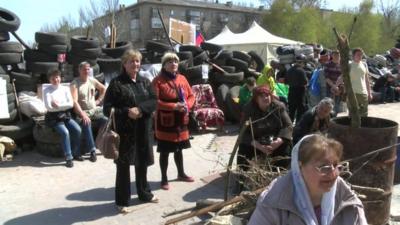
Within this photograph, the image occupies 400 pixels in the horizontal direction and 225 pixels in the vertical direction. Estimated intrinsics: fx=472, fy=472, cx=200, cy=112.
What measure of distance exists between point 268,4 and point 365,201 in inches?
2685

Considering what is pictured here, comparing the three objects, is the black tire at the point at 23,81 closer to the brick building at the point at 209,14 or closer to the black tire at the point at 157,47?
the black tire at the point at 157,47

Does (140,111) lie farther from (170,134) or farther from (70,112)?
(70,112)

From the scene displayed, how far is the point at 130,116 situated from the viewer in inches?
200

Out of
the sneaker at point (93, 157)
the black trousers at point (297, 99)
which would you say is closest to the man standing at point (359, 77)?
the black trousers at point (297, 99)

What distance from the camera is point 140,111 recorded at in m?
5.13

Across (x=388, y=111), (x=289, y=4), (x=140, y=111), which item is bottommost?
(x=388, y=111)

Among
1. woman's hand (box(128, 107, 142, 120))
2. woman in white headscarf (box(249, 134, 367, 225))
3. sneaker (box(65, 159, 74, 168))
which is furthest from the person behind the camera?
sneaker (box(65, 159, 74, 168))

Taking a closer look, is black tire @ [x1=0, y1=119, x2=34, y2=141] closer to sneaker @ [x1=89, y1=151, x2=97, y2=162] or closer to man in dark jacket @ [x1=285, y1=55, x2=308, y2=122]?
sneaker @ [x1=89, y1=151, x2=97, y2=162]

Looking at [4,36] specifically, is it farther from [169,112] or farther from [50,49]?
[169,112]

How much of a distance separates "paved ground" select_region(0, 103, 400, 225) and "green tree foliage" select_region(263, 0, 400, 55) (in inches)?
2161

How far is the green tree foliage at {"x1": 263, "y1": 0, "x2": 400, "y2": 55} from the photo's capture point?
60094 mm

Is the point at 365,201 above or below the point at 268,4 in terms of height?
below

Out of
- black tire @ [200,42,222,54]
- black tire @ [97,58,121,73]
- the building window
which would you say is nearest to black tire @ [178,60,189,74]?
black tire @ [97,58,121,73]

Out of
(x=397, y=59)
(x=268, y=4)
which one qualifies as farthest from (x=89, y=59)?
(x=268, y=4)
